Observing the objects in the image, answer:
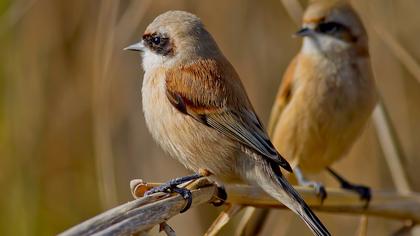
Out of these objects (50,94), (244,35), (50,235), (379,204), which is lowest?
(379,204)

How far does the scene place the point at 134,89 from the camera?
4336mm

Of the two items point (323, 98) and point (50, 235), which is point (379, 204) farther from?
point (50, 235)

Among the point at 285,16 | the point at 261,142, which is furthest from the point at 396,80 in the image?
the point at 261,142

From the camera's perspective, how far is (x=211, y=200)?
2617 mm

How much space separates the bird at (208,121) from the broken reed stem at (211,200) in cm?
12

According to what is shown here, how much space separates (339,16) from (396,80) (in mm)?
516

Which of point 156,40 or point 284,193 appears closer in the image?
point 284,193

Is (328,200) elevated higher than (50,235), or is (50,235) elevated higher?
(50,235)

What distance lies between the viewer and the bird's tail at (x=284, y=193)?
7.99 feet

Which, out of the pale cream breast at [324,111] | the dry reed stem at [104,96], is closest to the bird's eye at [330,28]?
the pale cream breast at [324,111]

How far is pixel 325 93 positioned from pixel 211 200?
1795mm

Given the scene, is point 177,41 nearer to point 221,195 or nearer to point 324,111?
point 221,195

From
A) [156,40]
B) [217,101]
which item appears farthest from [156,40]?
[217,101]

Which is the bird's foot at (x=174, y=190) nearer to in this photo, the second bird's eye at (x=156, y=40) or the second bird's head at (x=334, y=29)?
the second bird's eye at (x=156, y=40)
